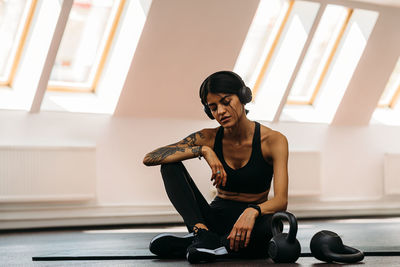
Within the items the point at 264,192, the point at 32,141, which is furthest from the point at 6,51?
the point at 264,192

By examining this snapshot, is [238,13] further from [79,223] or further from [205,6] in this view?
[79,223]

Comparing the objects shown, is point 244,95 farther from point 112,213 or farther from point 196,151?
point 112,213

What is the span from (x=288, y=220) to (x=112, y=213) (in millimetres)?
3023

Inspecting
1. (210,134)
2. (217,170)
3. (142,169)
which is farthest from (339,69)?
(217,170)

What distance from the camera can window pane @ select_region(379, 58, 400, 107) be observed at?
6926 mm

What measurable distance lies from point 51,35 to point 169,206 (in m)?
1.78

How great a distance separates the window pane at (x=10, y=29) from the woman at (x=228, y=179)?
9.23ft

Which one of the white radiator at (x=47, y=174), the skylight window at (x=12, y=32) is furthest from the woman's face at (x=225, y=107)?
the skylight window at (x=12, y=32)

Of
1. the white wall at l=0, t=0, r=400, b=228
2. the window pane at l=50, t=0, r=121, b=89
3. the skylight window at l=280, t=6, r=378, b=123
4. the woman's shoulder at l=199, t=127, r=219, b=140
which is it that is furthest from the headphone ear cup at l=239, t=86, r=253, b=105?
the skylight window at l=280, t=6, r=378, b=123

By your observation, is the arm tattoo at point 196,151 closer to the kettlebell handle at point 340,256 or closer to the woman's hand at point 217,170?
the woman's hand at point 217,170

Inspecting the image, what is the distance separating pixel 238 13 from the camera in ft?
17.0

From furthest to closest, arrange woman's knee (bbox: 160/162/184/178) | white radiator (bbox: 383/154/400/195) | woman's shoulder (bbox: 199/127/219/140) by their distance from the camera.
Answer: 1. white radiator (bbox: 383/154/400/195)
2. woman's shoulder (bbox: 199/127/219/140)
3. woman's knee (bbox: 160/162/184/178)

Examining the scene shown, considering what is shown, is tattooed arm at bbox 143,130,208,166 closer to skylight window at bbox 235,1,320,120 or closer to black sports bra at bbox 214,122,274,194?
black sports bra at bbox 214,122,274,194

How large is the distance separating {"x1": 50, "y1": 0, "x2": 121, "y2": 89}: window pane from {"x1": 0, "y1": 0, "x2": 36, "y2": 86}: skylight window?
0.33 meters
